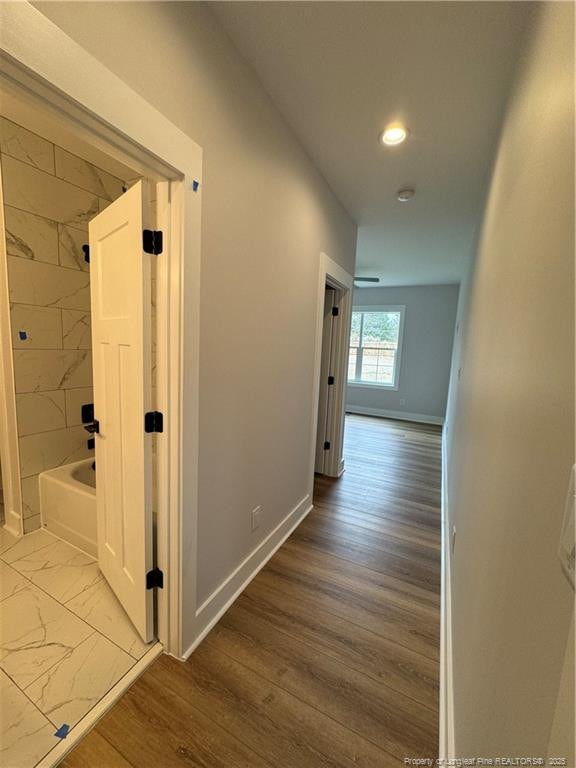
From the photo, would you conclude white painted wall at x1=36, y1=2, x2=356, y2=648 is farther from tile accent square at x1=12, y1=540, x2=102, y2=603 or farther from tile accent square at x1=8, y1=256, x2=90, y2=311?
tile accent square at x1=8, y1=256, x2=90, y2=311

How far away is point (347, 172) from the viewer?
2.31 m

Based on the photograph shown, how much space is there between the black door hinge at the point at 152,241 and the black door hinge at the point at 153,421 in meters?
0.66

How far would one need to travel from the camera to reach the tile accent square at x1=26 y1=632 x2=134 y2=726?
124 centimetres

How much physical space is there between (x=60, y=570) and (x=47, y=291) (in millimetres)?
1891

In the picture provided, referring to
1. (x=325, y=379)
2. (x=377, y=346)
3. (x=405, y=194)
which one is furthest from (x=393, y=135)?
(x=377, y=346)

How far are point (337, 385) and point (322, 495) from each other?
113 centimetres

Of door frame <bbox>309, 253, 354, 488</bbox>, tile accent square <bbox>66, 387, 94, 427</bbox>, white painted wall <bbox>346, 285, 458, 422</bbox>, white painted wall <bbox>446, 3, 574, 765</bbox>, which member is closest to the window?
white painted wall <bbox>346, 285, 458, 422</bbox>

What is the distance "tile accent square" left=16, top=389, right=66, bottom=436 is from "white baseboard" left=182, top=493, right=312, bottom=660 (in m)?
1.76

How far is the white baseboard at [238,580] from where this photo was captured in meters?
1.58

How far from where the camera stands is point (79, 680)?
134cm

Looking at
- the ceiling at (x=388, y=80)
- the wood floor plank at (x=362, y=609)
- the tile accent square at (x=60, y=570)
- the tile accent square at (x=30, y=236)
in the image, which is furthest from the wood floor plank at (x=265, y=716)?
the ceiling at (x=388, y=80)

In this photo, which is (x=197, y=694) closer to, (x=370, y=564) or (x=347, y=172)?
(x=370, y=564)

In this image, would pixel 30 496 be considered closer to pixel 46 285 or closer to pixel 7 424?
pixel 7 424

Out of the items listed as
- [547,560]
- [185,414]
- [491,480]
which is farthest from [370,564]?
[547,560]
